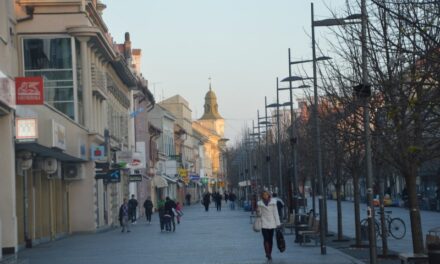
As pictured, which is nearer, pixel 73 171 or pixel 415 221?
pixel 415 221

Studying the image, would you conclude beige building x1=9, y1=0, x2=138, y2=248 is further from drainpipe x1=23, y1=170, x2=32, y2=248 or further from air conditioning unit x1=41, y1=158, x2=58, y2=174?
drainpipe x1=23, y1=170, x2=32, y2=248

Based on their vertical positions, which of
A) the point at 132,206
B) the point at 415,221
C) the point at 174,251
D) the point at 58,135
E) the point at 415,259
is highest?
the point at 58,135

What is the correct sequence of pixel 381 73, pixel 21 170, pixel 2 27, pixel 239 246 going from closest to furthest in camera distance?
pixel 381 73
pixel 2 27
pixel 239 246
pixel 21 170

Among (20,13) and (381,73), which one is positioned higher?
(20,13)

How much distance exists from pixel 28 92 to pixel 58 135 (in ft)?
20.8

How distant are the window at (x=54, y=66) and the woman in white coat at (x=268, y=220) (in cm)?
2129

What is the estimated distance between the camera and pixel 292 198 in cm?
4438

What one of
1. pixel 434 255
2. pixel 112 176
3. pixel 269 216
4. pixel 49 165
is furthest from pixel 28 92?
pixel 112 176

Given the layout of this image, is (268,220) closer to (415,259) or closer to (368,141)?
(368,141)

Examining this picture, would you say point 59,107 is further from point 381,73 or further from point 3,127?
point 381,73

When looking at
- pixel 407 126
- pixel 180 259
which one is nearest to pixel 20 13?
pixel 180 259

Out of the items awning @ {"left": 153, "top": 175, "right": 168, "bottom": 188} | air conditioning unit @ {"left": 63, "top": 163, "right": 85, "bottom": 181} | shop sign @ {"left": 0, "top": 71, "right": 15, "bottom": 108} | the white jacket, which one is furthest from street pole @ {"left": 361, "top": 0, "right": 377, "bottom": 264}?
awning @ {"left": 153, "top": 175, "right": 168, "bottom": 188}

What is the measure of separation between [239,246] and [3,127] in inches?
333

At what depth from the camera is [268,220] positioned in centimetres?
2488
